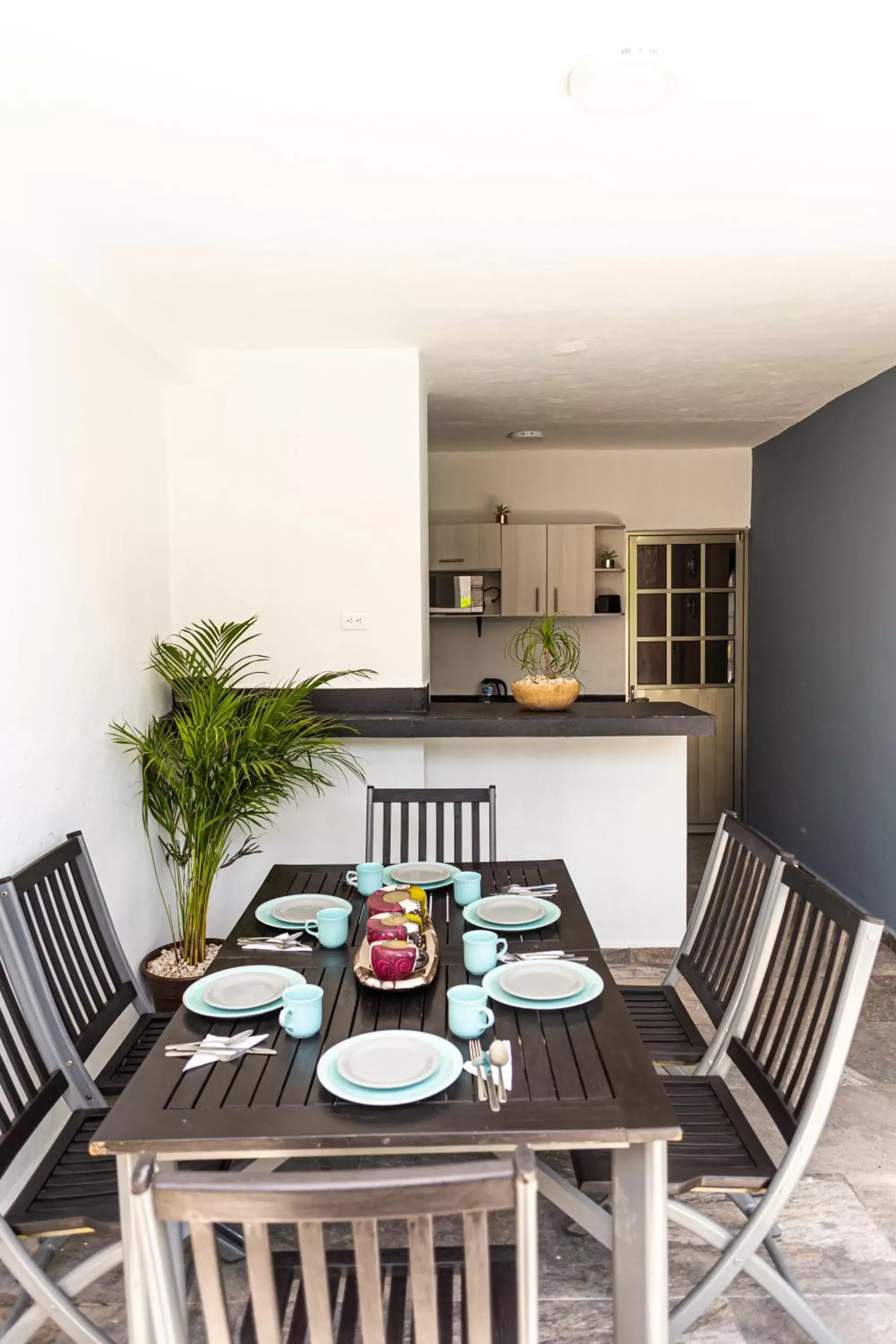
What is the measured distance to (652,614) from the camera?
20.4 feet

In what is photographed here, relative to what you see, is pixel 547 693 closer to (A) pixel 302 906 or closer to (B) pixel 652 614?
(A) pixel 302 906

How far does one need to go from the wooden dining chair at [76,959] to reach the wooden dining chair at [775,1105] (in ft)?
3.61

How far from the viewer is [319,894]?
8.18 ft

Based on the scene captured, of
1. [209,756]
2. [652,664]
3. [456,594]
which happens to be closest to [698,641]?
[652,664]

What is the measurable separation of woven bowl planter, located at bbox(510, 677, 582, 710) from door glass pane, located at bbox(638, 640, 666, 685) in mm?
2461

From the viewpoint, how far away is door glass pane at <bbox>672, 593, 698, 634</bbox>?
6.18 m

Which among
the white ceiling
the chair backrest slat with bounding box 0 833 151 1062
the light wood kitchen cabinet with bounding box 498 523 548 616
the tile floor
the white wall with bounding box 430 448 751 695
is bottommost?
the tile floor

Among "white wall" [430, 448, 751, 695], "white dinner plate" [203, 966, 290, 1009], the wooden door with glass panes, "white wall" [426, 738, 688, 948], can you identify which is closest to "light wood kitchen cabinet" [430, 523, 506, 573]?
"white wall" [430, 448, 751, 695]

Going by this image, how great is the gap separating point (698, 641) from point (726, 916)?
4044 millimetres

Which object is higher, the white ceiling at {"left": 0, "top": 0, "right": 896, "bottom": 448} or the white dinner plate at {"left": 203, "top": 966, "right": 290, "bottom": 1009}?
the white ceiling at {"left": 0, "top": 0, "right": 896, "bottom": 448}

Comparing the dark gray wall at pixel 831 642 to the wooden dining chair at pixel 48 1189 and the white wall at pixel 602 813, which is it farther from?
the wooden dining chair at pixel 48 1189

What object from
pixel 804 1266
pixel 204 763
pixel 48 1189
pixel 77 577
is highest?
pixel 77 577

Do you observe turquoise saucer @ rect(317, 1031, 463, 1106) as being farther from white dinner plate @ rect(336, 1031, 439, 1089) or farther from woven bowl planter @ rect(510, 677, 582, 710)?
woven bowl planter @ rect(510, 677, 582, 710)

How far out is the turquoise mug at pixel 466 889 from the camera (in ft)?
8.16
